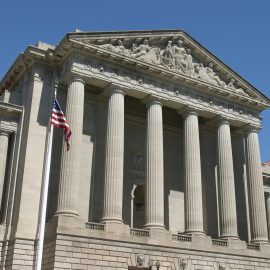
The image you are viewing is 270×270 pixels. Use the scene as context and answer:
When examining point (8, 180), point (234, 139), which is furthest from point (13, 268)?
point (234, 139)

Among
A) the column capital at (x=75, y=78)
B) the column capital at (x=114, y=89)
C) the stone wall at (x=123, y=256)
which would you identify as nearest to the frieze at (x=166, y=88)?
the column capital at (x=114, y=89)

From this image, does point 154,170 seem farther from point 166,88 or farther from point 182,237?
point 166,88

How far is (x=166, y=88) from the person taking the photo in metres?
43.1

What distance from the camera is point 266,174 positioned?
54312mm

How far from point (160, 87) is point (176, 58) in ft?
13.3

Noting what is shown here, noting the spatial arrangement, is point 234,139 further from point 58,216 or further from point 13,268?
point 13,268

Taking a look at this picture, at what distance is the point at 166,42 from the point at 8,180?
20320 mm

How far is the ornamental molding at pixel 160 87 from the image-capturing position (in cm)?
3928

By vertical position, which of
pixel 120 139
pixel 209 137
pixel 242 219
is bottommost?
pixel 242 219

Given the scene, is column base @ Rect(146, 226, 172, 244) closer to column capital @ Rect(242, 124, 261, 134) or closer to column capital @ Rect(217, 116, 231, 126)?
column capital @ Rect(217, 116, 231, 126)

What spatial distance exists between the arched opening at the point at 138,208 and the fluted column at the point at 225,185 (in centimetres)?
808

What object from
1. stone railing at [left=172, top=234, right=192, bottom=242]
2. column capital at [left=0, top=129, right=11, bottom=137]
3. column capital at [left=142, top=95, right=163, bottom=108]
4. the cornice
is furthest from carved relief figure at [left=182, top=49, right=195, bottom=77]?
column capital at [left=0, top=129, right=11, bottom=137]

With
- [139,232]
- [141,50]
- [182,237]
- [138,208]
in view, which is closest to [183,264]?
[182,237]

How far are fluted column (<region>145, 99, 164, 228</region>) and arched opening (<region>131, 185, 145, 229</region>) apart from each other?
277 inches
